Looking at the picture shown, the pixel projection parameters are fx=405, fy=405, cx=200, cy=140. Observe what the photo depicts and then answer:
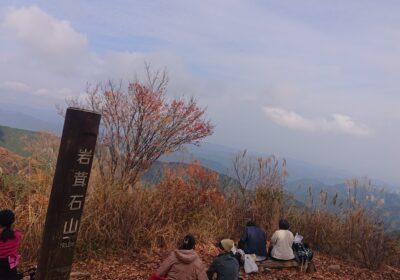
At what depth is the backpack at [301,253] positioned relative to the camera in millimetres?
7789

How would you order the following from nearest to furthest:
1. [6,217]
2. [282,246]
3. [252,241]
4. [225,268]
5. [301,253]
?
Result: [6,217] → [225,268] → [252,241] → [282,246] → [301,253]

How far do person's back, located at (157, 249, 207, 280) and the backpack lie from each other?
3.54 metres

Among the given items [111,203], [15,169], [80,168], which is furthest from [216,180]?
[80,168]

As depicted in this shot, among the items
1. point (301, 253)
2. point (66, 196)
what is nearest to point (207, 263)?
point (301, 253)

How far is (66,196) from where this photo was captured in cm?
303

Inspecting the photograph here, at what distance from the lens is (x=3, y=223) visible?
4.37 metres

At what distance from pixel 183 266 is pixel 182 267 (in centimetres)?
2

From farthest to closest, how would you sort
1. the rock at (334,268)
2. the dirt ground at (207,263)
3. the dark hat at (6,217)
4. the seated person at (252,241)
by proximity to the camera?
1. the rock at (334,268)
2. the seated person at (252,241)
3. the dirt ground at (207,263)
4. the dark hat at (6,217)

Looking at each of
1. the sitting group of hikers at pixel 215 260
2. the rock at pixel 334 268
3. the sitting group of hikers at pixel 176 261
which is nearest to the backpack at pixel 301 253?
the sitting group of hikers at pixel 215 260

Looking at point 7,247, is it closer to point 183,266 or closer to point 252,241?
point 183,266

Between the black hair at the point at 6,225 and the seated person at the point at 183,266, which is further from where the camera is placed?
the seated person at the point at 183,266

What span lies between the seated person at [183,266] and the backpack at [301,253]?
352 centimetres

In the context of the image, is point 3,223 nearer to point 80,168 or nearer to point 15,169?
point 80,168

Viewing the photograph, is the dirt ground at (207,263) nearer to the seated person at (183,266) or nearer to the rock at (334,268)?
the rock at (334,268)
